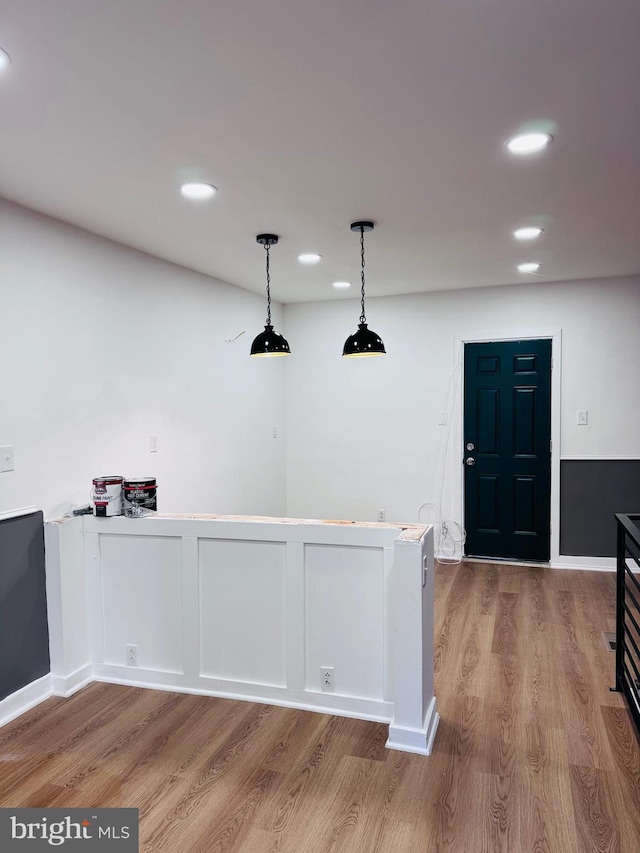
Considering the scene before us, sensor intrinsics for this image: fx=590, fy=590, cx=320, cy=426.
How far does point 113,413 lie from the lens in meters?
3.51

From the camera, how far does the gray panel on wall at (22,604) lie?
108 inches

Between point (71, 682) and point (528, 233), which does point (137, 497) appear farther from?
point (528, 233)

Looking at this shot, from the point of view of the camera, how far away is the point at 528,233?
11.5 ft

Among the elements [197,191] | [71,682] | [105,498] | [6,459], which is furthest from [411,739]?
[197,191]

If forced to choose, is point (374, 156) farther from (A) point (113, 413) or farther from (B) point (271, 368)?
(B) point (271, 368)

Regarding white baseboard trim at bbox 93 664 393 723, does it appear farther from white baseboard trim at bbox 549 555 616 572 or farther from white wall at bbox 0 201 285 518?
white baseboard trim at bbox 549 555 616 572

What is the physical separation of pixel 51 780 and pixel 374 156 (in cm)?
272

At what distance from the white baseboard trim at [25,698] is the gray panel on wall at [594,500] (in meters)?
4.10

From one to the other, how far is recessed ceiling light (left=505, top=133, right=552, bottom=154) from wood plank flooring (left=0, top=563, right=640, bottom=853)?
2.42m

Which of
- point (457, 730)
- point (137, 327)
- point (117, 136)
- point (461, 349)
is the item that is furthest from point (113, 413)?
point (461, 349)

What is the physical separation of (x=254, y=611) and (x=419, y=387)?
10.4ft

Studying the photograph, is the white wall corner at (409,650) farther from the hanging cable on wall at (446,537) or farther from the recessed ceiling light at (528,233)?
the hanging cable on wall at (446,537)

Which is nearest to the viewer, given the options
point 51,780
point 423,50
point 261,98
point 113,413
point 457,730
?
point 423,50

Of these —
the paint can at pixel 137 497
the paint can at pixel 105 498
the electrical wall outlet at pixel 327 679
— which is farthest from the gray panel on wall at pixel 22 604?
the electrical wall outlet at pixel 327 679
